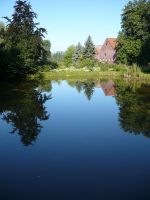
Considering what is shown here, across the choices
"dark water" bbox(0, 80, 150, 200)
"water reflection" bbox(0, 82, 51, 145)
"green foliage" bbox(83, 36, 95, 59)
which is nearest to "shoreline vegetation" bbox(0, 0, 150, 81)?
"green foliage" bbox(83, 36, 95, 59)

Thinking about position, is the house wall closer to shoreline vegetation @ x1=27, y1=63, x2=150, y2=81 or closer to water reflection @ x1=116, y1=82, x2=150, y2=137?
shoreline vegetation @ x1=27, y1=63, x2=150, y2=81

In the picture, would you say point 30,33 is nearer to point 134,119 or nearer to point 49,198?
point 134,119

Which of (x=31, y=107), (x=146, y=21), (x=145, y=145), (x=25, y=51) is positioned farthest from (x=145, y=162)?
(x=146, y=21)

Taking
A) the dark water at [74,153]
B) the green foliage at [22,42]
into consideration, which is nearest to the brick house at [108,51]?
the green foliage at [22,42]

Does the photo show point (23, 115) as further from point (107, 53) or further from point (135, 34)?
point (107, 53)

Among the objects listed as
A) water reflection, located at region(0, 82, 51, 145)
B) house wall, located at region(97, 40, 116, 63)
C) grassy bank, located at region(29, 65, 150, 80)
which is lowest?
grassy bank, located at region(29, 65, 150, 80)

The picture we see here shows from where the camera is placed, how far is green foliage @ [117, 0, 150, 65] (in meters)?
51.2

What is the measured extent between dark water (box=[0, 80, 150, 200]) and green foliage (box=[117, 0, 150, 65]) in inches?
1365

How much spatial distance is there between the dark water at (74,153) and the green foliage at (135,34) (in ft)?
114

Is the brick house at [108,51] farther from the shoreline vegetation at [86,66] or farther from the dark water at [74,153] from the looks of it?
the dark water at [74,153]

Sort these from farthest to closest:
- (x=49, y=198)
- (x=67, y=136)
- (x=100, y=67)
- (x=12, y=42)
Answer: (x=100, y=67) → (x=12, y=42) → (x=67, y=136) → (x=49, y=198)

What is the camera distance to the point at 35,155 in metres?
10.2

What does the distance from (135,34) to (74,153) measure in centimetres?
4650

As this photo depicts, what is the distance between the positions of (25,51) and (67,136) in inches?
1231
